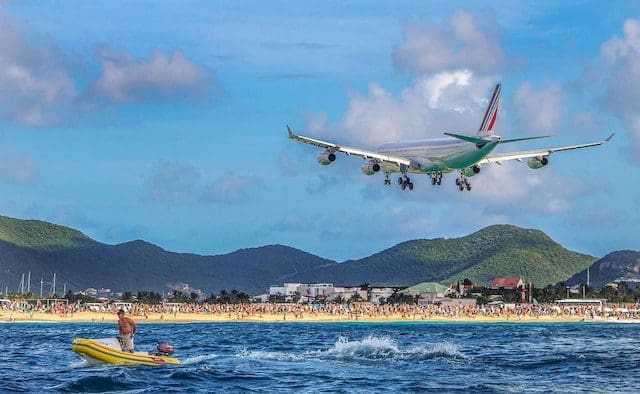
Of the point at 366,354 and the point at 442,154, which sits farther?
the point at 442,154

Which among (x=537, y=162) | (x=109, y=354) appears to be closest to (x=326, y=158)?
(x=537, y=162)

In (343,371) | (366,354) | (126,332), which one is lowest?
(343,371)

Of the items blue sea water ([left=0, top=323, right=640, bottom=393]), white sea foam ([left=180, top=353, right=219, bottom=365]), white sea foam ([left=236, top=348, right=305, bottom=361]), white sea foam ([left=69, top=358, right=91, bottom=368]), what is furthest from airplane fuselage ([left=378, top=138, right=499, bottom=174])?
white sea foam ([left=69, top=358, right=91, bottom=368])

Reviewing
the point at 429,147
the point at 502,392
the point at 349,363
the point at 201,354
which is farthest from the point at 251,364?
the point at 429,147

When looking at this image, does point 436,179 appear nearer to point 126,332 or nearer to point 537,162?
point 537,162

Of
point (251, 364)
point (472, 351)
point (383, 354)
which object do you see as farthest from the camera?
point (472, 351)

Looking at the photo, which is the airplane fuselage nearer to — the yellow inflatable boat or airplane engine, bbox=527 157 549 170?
airplane engine, bbox=527 157 549 170

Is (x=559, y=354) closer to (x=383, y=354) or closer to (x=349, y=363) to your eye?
(x=383, y=354)
